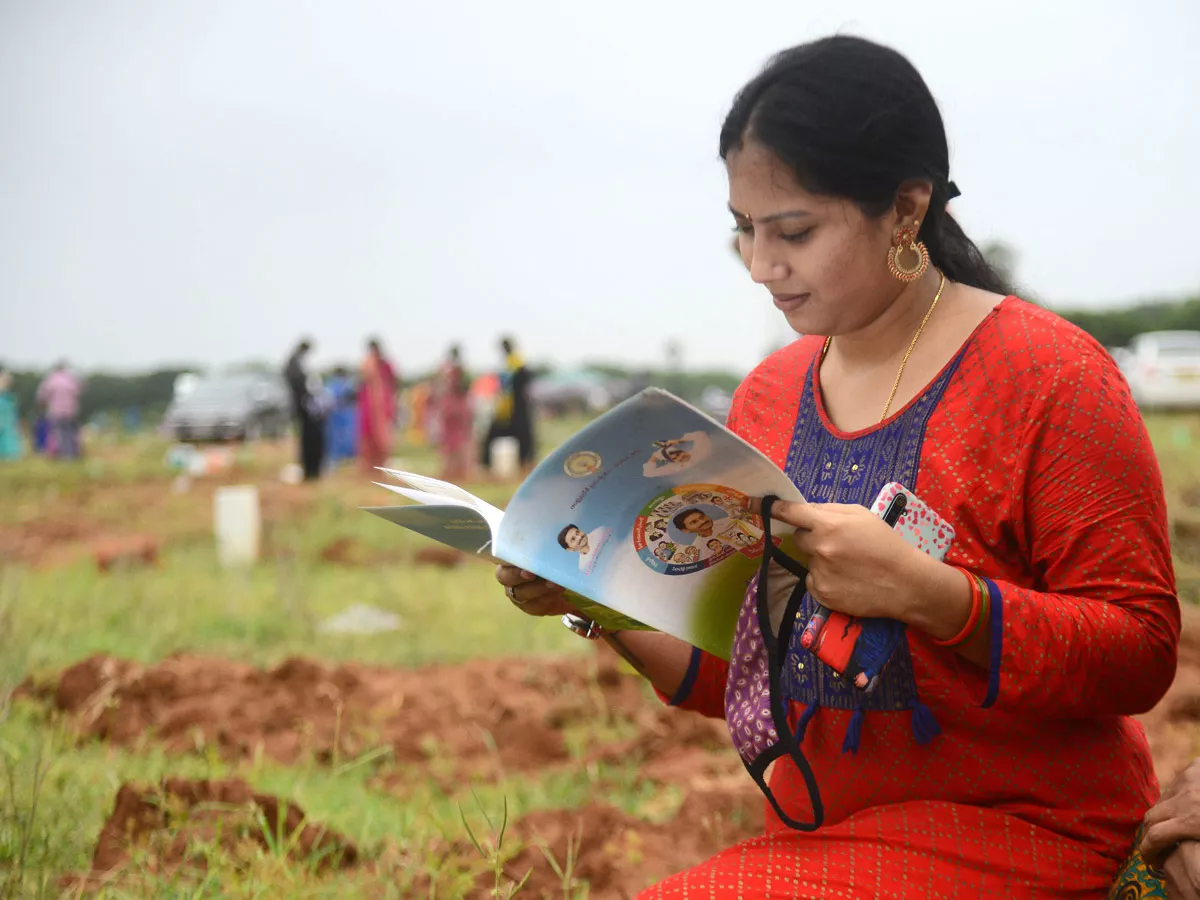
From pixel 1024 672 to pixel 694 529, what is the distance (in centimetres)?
38

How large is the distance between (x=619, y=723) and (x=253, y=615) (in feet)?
9.00

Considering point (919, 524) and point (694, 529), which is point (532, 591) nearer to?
point (694, 529)

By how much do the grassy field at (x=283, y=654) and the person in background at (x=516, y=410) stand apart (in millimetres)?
2415

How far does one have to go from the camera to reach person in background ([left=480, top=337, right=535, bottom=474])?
14.0 m

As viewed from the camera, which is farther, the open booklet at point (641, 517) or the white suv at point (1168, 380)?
the white suv at point (1168, 380)

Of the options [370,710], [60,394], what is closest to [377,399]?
[60,394]

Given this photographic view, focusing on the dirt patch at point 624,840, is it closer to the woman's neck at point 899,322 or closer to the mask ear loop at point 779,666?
the mask ear loop at point 779,666

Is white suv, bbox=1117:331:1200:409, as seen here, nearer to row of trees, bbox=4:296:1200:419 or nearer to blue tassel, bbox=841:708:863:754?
row of trees, bbox=4:296:1200:419

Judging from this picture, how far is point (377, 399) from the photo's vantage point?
14953mm

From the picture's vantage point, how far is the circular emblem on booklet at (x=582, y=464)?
1.20 m

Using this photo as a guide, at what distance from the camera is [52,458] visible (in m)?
18.0

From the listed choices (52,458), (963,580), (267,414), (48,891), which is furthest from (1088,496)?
(267,414)

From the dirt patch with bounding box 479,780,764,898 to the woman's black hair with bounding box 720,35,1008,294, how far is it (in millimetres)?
1406

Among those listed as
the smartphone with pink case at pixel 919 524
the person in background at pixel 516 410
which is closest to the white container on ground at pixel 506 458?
the person in background at pixel 516 410
